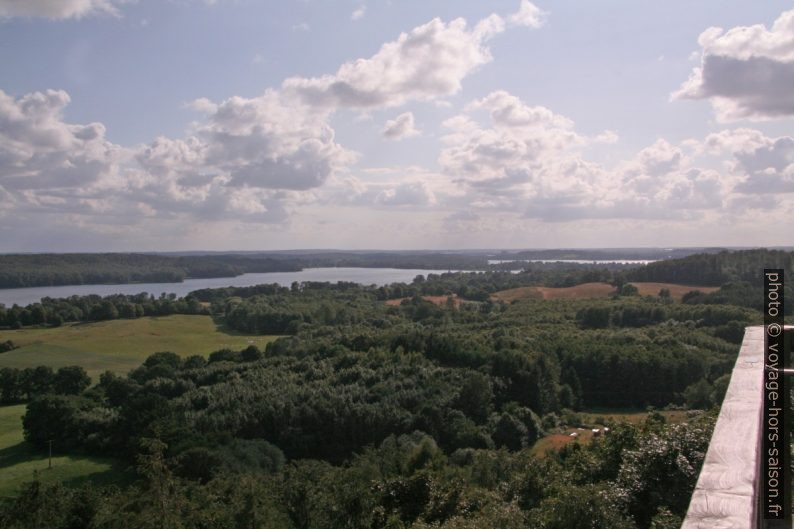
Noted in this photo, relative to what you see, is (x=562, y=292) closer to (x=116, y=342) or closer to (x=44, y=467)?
(x=116, y=342)

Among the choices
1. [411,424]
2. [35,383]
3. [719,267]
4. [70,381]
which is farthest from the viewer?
[719,267]

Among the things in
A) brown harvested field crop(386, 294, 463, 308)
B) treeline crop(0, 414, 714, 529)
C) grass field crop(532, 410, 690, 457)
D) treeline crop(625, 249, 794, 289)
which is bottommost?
grass field crop(532, 410, 690, 457)

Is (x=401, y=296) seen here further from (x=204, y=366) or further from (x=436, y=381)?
(x=436, y=381)

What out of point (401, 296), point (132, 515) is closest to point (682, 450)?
point (132, 515)

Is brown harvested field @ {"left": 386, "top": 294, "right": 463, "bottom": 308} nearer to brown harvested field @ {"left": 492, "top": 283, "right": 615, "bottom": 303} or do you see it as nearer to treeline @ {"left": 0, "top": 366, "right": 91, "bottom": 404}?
brown harvested field @ {"left": 492, "top": 283, "right": 615, "bottom": 303}

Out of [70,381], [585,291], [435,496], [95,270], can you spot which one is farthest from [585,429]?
[95,270]

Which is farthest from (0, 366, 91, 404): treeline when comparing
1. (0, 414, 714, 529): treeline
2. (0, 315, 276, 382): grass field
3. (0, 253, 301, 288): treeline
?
(0, 253, 301, 288): treeline

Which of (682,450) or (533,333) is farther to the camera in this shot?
(533,333)
